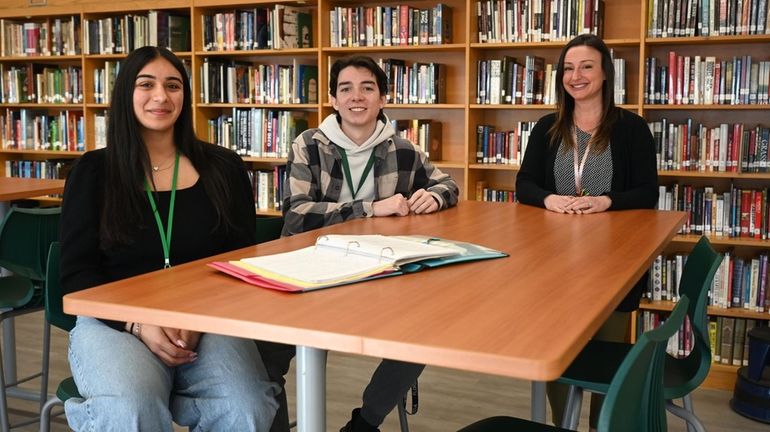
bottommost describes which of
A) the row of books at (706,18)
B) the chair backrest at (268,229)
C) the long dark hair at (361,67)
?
the chair backrest at (268,229)

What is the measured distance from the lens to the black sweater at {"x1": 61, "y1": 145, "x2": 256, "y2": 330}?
1.93 m

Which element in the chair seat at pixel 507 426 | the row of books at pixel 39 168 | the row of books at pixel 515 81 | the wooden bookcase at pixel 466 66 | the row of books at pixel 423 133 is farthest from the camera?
the row of books at pixel 39 168

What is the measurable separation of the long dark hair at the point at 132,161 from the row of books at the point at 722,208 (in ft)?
8.23

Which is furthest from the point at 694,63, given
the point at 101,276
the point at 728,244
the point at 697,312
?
the point at 101,276

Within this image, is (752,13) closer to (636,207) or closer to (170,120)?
(636,207)

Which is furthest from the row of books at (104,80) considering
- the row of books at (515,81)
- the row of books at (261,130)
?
the row of books at (515,81)

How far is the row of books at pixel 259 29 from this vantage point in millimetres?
4668

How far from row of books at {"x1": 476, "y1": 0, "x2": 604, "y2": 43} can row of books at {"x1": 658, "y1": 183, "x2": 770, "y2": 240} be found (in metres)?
0.89

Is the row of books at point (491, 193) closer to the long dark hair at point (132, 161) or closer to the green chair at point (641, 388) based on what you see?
the long dark hair at point (132, 161)

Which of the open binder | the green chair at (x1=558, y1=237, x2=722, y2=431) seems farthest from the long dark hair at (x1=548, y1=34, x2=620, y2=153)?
the open binder

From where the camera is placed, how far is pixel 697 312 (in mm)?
1880

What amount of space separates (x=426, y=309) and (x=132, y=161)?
1.08 metres

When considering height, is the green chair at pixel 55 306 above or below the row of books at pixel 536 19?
below

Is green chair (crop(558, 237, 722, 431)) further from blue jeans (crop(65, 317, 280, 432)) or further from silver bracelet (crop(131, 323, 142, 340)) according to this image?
silver bracelet (crop(131, 323, 142, 340))
